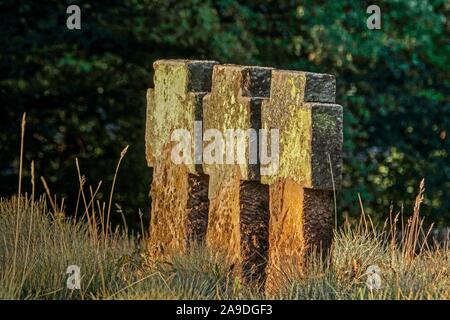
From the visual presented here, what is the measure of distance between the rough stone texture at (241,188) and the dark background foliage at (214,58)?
160 inches

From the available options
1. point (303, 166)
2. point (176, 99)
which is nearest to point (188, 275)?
point (303, 166)

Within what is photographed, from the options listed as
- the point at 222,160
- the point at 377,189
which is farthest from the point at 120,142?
the point at 222,160

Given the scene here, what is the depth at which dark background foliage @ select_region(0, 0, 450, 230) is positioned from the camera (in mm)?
10789

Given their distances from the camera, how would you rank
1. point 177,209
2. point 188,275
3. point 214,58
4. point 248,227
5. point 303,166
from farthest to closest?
point 214,58 → point 177,209 → point 248,227 → point 188,275 → point 303,166

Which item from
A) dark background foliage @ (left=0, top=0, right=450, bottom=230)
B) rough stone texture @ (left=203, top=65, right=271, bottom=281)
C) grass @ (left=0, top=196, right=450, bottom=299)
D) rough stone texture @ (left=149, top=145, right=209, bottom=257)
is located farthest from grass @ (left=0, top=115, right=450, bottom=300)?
dark background foliage @ (left=0, top=0, right=450, bottom=230)

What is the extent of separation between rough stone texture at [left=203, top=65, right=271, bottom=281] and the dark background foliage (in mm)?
4061

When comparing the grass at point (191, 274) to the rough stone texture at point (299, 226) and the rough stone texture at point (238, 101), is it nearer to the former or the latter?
the rough stone texture at point (299, 226)

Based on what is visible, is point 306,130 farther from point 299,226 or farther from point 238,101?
point 238,101

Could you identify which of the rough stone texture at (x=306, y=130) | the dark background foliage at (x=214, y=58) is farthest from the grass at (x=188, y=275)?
the dark background foliage at (x=214, y=58)

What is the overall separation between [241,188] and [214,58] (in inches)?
174

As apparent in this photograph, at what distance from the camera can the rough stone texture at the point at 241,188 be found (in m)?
6.40

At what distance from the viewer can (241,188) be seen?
6426mm

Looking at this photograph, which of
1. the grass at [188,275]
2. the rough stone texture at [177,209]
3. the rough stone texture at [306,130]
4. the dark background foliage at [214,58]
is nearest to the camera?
the grass at [188,275]
